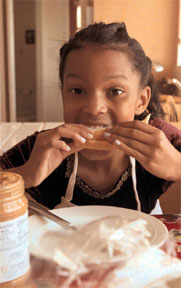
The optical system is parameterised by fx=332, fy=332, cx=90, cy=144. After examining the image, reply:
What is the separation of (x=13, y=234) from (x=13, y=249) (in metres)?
0.02

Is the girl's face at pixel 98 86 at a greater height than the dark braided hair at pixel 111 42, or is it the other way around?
the dark braided hair at pixel 111 42

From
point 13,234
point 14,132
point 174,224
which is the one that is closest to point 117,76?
point 174,224

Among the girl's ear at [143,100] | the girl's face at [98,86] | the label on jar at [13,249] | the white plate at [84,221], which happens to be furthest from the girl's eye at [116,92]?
the label on jar at [13,249]

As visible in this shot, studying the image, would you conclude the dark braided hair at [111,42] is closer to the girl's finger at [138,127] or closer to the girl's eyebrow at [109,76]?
the girl's eyebrow at [109,76]

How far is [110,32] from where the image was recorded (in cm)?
74

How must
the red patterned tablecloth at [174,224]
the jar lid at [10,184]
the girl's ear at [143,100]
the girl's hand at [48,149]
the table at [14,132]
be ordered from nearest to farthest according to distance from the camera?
the jar lid at [10,184] → the red patterned tablecloth at [174,224] → the girl's hand at [48,149] → the girl's ear at [143,100] → the table at [14,132]

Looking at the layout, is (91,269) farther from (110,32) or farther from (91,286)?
(110,32)

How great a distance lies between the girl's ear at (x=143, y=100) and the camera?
84 centimetres

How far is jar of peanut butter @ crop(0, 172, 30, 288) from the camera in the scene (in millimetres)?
363

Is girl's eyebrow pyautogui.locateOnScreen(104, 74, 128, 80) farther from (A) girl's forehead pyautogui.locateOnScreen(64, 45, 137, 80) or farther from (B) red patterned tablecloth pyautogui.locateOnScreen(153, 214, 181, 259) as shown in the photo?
(B) red patterned tablecloth pyautogui.locateOnScreen(153, 214, 181, 259)

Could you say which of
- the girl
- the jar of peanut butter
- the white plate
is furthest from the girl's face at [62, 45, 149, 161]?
the jar of peanut butter

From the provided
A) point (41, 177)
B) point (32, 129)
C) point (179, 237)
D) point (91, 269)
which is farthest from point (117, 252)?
point (32, 129)

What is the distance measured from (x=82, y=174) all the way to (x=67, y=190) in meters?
0.07

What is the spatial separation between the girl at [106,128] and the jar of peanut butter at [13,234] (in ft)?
0.68
